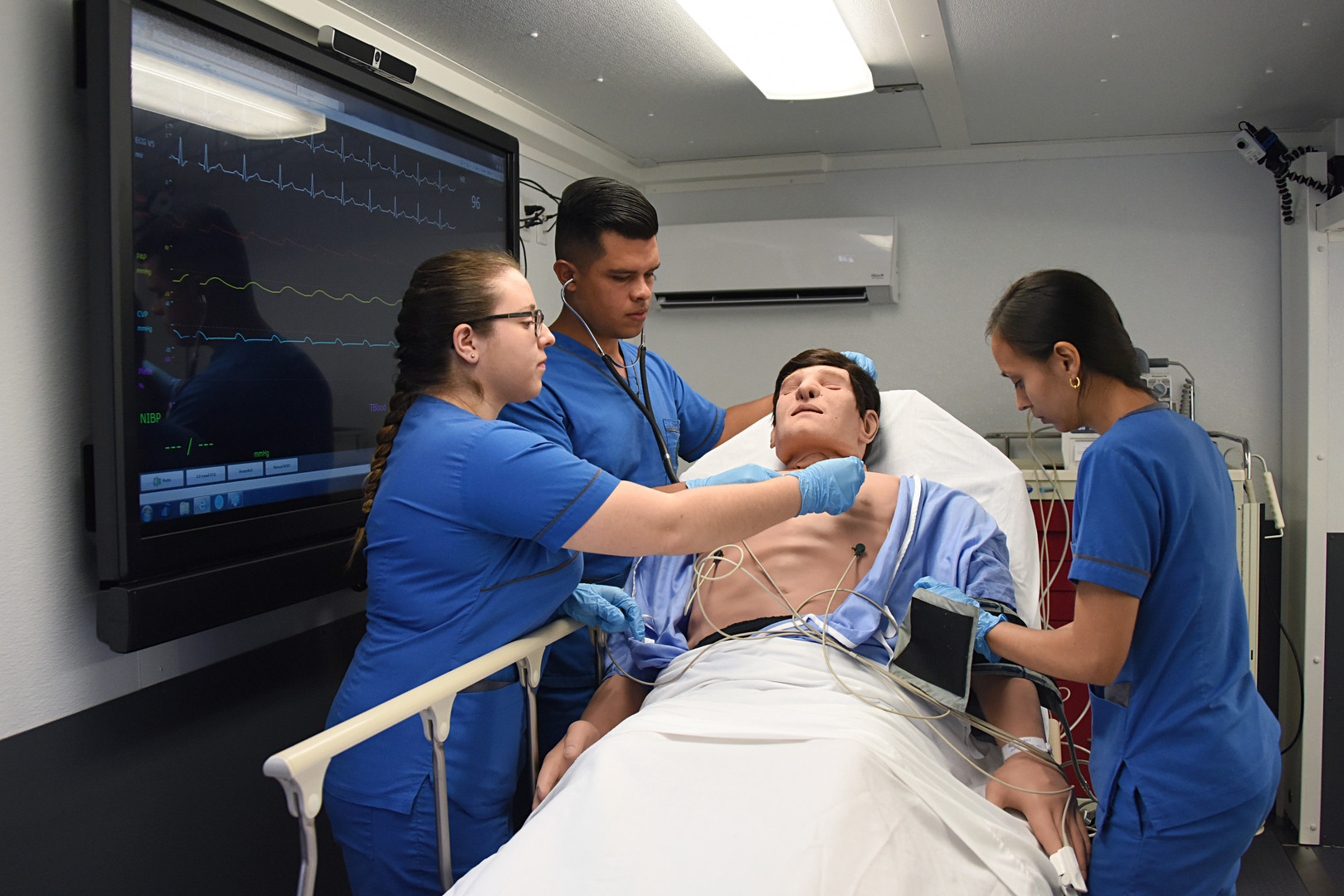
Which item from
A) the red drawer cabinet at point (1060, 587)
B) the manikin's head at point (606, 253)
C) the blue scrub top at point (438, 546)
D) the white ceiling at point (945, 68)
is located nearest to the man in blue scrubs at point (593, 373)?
the manikin's head at point (606, 253)

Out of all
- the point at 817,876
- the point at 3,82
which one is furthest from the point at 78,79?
the point at 817,876

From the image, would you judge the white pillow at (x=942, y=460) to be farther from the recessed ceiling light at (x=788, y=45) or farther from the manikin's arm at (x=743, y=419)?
the recessed ceiling light at (x=788, y=45)

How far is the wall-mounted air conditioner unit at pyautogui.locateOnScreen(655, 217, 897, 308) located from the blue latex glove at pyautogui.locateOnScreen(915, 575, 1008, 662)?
7.08 feet

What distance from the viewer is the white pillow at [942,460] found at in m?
1.88

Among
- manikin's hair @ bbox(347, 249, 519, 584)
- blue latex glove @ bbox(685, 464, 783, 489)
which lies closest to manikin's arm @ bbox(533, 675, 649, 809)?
blue latex glove @ bbox(685, 464, 783, 489)

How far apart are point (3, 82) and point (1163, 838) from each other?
79.5 inches

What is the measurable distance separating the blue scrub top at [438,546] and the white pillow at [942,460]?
894 mm

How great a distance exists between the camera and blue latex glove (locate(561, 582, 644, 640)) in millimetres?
1471

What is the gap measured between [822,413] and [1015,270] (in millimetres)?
1964

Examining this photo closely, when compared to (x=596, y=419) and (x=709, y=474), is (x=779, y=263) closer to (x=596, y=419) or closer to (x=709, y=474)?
(x=709, y=474)

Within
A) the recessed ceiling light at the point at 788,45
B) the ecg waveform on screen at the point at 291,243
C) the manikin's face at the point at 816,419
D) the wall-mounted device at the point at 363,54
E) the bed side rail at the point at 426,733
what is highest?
the recessed ceiling light at the point at 788,45

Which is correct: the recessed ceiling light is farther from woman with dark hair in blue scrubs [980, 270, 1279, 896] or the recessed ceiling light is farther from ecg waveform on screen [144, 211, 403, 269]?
woman with dark hair in blue scrubs [980, 270, 1279, 896]

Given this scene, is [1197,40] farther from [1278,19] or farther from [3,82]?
[3,82]

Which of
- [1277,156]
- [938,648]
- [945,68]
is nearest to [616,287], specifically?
[938,648]
